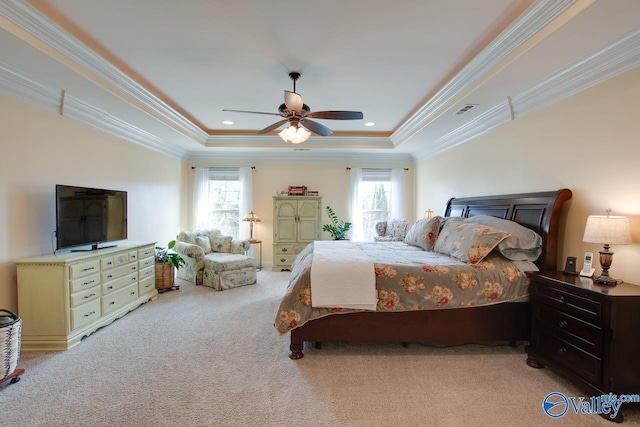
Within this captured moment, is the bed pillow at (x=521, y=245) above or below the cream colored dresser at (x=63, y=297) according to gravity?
above

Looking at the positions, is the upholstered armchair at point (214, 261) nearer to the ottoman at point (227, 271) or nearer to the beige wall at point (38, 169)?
the ottoman at point (227, 271)

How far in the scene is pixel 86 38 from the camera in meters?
2.40

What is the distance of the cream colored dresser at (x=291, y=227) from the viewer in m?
5.80

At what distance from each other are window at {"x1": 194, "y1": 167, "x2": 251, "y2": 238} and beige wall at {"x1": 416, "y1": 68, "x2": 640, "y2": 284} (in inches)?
177

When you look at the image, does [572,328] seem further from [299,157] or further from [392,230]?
[299,157]

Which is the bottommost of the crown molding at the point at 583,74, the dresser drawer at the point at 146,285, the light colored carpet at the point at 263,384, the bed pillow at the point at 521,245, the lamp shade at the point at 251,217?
the light colored carpet at the point at 263,384

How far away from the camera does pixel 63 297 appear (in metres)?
2.59

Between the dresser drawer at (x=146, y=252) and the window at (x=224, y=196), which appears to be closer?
the dresser drawer at (x=146, y=252)

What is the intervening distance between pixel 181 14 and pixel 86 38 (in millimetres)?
971

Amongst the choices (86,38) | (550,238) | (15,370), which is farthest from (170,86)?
(550,238)

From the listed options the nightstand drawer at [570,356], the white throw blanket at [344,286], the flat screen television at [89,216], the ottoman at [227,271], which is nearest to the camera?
the nightstand drawer at [570,356]

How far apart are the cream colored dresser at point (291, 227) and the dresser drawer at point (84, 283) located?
3.16m

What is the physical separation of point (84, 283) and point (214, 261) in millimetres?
1845

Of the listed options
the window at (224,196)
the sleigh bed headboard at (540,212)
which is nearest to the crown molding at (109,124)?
the window at (224,196)
